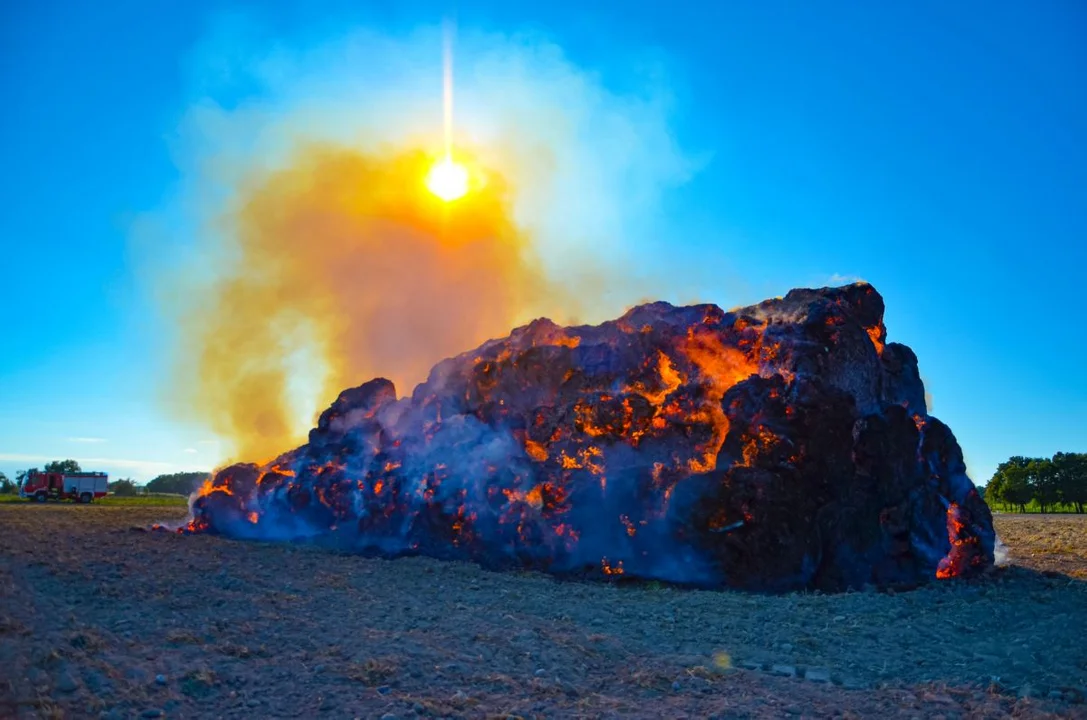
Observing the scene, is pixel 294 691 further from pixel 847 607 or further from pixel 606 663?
pixel 847 607

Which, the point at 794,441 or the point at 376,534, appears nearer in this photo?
the point at 794,441

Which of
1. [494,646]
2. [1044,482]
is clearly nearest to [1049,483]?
[1044,482]

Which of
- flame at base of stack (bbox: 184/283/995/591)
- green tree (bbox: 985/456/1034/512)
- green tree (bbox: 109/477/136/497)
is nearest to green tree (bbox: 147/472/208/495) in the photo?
green tree (bbox: 109/477/136/497)

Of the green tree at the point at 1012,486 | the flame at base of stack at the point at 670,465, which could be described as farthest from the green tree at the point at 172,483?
the green tree at the point at 1012,486

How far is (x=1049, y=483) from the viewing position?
82375 mm

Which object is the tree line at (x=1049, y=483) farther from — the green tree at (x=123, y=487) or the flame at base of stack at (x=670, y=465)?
the green tree at (x=123, y=487)

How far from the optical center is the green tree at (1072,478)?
79625 millimetres

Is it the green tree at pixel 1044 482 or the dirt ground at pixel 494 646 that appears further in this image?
the green tree at pixel 1044 482

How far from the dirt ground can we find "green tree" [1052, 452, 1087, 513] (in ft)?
235

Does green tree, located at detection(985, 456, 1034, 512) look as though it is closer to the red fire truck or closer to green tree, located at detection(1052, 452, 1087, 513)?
green tree, located at detection(1052, 452, 1087, 513)

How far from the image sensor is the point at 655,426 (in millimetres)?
26562

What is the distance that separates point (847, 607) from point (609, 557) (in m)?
8.31

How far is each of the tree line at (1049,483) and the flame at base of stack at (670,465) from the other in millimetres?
67663

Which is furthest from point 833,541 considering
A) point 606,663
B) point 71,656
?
point 71,656
